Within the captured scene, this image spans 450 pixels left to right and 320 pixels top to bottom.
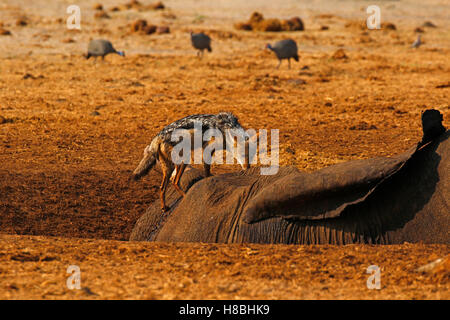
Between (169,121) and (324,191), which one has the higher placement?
(324,191)

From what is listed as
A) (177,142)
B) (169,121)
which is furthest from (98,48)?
(177,142)

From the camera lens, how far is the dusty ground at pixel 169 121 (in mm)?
3512

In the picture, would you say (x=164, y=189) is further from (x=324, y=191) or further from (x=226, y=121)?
(x=324, y=191)

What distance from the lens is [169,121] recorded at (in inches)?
378

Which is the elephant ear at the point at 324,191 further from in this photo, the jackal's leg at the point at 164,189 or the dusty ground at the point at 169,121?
the jackal's leg at the point at 164,189

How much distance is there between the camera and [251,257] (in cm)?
388

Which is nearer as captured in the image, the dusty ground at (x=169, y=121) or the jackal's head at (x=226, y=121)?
the dusty ground at (x=169, y=121)

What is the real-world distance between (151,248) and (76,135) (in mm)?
4890

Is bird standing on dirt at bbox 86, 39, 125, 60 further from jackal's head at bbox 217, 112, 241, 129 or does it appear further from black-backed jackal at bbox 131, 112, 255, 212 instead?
jackal's head at bbox 217, 112, 241, 129

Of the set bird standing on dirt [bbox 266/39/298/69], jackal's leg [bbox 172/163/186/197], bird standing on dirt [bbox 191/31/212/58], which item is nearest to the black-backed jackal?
jackal's leg [bbox 172/163/186/197]

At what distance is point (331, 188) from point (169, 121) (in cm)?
567

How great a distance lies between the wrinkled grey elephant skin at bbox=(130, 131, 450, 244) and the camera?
4098 mm

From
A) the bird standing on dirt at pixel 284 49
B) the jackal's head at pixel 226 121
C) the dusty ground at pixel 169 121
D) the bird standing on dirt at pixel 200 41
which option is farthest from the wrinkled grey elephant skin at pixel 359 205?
the bird standing on dirt at pixel 200 41

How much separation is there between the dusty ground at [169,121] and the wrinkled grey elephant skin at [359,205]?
0.26m
